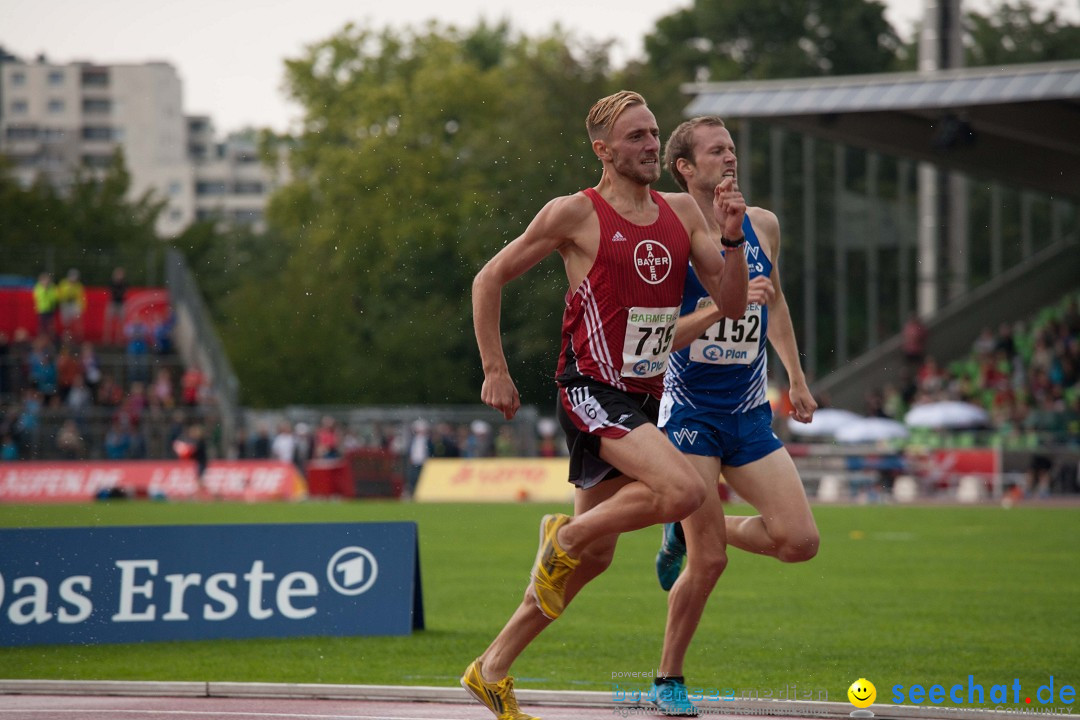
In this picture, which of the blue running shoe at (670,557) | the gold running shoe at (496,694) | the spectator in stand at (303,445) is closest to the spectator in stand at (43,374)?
the spectator in stand at (303,445)

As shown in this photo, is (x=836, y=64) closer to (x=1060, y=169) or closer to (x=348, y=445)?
(x=1060, y=169)

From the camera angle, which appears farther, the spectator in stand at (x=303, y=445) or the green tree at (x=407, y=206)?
the spectator in stand at (x=303, y=445)

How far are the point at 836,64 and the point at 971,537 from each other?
38681mm

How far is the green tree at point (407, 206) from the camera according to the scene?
12961 millimetres

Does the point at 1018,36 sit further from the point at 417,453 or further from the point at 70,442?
the point at 70,442

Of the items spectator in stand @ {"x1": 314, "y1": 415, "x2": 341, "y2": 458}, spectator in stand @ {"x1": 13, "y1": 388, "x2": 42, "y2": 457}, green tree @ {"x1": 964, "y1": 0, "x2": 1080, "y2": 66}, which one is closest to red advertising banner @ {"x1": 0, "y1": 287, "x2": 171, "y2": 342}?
spectator in stand @ {"x1": 13, "y1": 388, "x2": 42, "y2": 457}

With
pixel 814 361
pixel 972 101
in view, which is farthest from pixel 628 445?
pixel 814 361

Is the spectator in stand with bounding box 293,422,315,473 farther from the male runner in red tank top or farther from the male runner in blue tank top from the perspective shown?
the male runner in red tank top

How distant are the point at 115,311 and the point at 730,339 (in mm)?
34972

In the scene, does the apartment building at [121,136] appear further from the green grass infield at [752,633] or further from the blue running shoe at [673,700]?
the blue running shoe at [673,700]

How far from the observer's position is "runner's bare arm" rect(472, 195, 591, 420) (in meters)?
6.89

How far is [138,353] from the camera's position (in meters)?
40.0

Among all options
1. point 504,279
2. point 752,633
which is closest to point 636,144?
point 504,279

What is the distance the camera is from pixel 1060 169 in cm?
3828
